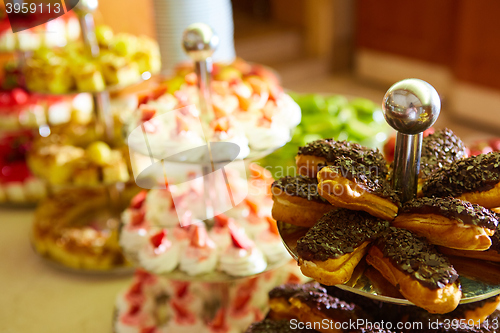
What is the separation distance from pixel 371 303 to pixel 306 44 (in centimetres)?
429

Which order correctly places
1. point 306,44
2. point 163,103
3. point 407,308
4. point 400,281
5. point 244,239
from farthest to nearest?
point 306,44 → point 163,103 → point 244,239 → point 407,308 → point 400,281

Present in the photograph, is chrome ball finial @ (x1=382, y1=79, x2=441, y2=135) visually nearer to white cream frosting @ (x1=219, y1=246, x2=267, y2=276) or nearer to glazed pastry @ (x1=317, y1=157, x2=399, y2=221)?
glazed pastry @ (x1=317, y1=157, x2=399, y2=221)

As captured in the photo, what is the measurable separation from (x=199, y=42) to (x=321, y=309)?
2.49ft

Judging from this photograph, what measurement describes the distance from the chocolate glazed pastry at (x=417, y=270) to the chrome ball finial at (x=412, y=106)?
0.54 ft

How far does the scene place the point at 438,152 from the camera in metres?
0.87

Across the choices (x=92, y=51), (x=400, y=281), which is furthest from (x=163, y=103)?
(x=400, y=281)

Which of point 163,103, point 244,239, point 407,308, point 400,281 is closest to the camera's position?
point 400,281

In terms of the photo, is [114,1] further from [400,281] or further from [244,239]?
[400,281]

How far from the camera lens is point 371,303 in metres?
0.97

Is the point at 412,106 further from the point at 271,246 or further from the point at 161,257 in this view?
the point at 161,257

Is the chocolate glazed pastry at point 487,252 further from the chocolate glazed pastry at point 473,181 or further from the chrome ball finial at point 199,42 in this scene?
the chrome ball finial at point 199,42

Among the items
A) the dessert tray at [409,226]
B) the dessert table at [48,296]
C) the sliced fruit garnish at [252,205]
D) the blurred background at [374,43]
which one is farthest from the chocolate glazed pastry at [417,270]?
the blurred background at [374,43]

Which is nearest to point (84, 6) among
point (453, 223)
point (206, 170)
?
point (206, 170)

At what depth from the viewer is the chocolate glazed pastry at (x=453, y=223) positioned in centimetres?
66
